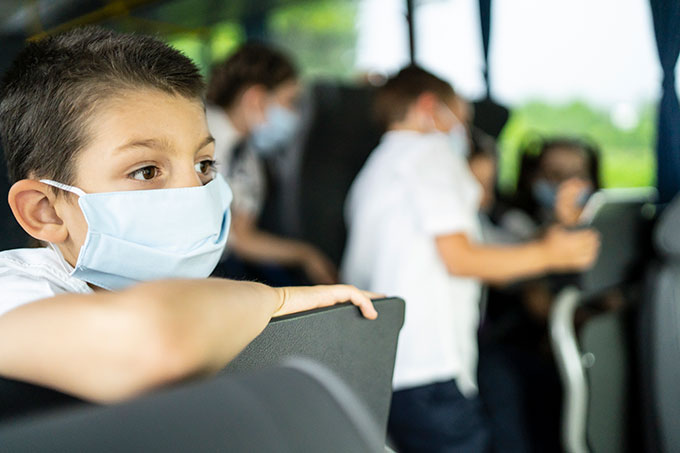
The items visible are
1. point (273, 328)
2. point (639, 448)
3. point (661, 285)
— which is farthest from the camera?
point (639, 448)

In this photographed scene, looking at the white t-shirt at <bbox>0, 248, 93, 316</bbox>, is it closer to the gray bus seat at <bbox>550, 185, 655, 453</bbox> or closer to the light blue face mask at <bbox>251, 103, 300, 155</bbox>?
the gray bus seat at <bbox>550, 185, 655, 453</bbox>

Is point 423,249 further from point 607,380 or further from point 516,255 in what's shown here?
point 607,380

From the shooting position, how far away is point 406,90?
73.0 inches

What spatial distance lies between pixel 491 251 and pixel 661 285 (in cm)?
43

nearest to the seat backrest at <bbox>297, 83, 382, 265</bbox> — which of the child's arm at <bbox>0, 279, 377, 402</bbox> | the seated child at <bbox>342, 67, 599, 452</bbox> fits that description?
the seated child at <bbox>342, 67, 599, 452</bbox>

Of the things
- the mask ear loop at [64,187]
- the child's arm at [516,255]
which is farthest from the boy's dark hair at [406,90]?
the mask ear loop at [64,187]

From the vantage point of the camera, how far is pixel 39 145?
772mm

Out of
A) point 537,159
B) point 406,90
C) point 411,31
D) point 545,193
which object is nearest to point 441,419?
point 406,90

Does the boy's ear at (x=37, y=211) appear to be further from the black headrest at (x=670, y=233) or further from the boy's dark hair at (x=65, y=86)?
the black headrest at (x=670, y=233)

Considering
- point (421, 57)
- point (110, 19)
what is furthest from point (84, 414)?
point (110, 19)

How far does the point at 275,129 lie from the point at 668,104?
1435 mm

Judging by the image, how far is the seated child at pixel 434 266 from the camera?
1.65m

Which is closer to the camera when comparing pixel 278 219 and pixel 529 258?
pixel 529 258

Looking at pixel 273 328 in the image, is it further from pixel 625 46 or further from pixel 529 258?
pixel 625 46
